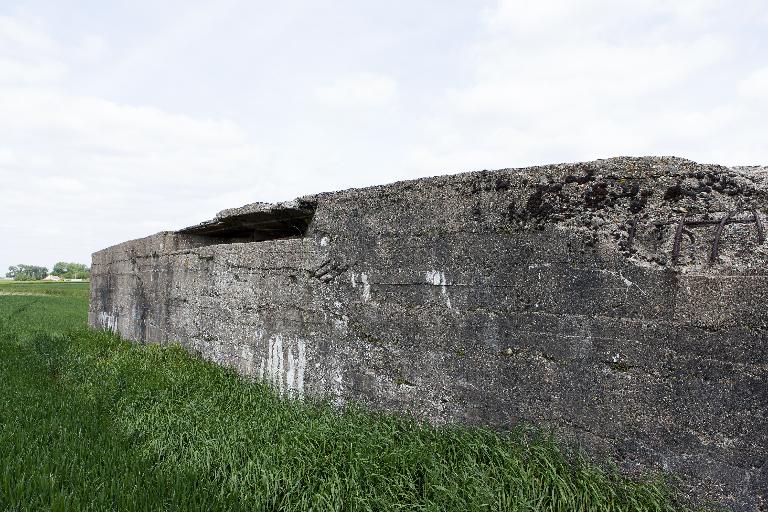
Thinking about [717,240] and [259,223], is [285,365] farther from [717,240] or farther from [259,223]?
[717,240]

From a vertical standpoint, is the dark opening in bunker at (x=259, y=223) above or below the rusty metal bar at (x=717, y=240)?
above

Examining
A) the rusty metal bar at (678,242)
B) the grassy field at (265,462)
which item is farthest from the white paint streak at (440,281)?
the rusty metal bar at (678,242)

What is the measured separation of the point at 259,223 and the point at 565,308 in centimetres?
347

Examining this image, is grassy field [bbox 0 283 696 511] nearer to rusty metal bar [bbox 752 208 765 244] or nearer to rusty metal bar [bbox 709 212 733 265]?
rusty metal bar [bbox 709 212 733 265]

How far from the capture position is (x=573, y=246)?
9.39 feet

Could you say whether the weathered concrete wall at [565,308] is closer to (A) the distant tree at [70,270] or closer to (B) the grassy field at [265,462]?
(B) the grassy field at [265,462]

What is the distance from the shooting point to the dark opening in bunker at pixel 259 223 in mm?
4650

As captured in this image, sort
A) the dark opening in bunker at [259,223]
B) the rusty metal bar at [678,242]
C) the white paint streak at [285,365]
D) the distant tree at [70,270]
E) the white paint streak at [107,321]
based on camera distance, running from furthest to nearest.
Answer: the distant tree at [70,270]
the white paint streak at [107,321]
the dark opening in bunker at [259,223]
the white paint streak at [285,365]
the rusty metal bar at [678,242]

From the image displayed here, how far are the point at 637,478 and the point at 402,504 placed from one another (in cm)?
116

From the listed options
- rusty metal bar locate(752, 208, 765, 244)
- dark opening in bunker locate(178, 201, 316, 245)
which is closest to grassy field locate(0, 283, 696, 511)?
rusty metal bar locate(752, 208, 765, 244)

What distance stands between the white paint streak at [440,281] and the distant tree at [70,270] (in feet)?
380

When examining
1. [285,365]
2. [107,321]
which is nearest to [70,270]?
[107,321]

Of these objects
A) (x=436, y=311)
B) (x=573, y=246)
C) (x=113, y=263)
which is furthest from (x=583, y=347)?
(x=113, y=263)

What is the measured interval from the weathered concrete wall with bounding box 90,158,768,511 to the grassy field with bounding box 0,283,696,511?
18cm
